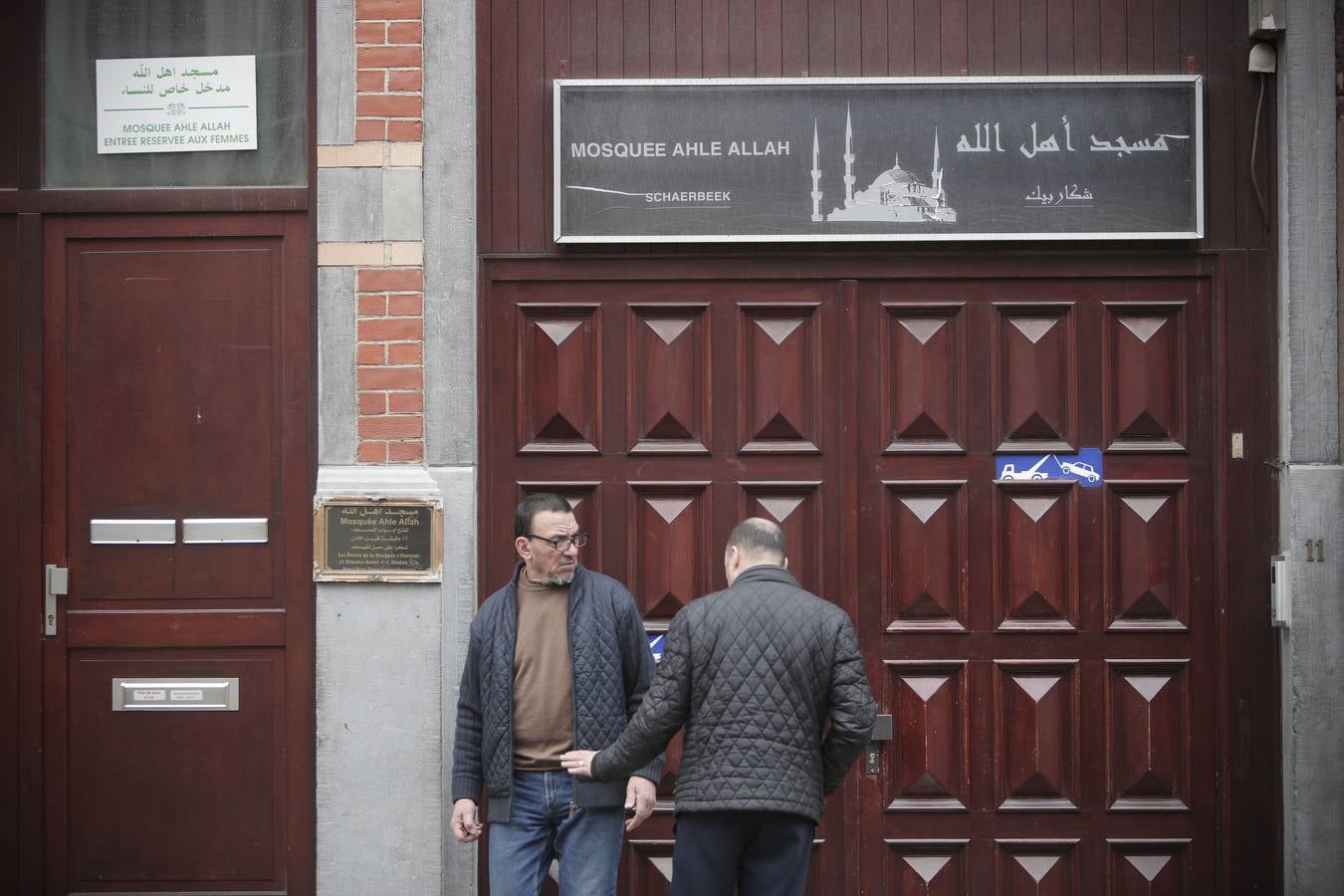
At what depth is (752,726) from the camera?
3863mm

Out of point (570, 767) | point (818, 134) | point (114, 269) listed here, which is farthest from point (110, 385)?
point (818, 134)

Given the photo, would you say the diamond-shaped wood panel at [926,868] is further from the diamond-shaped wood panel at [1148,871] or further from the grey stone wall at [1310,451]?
the grey stone wall at [1310,451]

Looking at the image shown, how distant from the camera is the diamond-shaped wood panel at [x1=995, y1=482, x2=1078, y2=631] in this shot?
222 inches

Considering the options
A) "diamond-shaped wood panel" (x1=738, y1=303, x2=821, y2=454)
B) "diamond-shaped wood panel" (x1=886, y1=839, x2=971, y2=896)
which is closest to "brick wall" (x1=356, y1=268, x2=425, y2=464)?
"diamond-shaped wood panel" (x1=738, y1=303, x2=821, y2=454)

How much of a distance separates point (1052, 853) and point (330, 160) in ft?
14.4

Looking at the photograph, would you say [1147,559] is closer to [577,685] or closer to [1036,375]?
[1036,375]

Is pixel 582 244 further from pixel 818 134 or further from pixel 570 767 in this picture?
pixel 570 767

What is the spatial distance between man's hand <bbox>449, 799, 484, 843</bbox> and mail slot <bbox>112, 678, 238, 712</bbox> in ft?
5.73

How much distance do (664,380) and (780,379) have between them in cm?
52

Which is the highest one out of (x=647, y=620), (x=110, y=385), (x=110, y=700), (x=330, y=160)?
(x=330, y=160)

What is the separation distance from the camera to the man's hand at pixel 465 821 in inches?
167

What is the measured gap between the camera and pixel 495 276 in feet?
18.5

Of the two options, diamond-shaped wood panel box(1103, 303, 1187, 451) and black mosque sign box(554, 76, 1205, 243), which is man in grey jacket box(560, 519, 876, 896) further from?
diamond-shaped wood panel box(1103, 303, 1187, 451)

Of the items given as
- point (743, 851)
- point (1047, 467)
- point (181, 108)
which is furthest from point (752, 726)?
point (181, 108)
